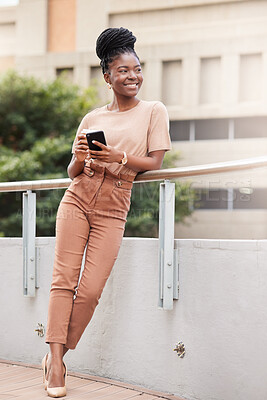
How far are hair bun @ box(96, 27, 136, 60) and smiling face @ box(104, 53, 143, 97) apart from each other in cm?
6

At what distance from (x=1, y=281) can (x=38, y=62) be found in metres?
24.8

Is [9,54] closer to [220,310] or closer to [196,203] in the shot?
[196,203]

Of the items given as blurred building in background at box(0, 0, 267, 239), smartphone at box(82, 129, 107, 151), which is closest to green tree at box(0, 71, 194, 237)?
blurred building in background at box(0, 0, 267, 239)

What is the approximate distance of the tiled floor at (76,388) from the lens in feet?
10.3

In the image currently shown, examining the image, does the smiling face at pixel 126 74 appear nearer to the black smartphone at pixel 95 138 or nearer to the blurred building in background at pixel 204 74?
the black smartphone at pixel 95 138

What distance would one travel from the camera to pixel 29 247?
3.94 m

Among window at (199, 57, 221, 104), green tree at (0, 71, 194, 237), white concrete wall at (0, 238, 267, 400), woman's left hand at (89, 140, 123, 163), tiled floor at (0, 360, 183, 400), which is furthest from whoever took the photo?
window at (199, 57, 221, 104)

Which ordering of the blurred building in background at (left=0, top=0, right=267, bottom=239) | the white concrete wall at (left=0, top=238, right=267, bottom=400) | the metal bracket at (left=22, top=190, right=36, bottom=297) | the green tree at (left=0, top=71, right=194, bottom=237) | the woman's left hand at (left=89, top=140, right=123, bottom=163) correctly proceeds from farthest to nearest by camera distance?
the blurred building in background at (left=0, top=0, right=267, bottom=239) → the green tree at (left=0, top=71, right=194, bottom=237) → the metal bracket at (left=22, top=190, right=36, bottom=297) → the woman's left hand at (left=89, top=140, right=123, bottom=163) → the white concrete wall at (left=0, top=238, right=267, bottom=400)

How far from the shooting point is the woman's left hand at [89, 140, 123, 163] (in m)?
3.02

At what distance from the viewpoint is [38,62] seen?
91.4 ft

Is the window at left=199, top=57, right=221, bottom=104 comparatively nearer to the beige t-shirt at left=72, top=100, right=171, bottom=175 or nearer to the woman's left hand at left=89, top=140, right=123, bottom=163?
the beige t-shirt at left=72, top=100, right=171, bottom=175

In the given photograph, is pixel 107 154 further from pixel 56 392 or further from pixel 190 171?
pixel 56 392

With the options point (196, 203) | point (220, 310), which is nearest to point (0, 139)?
point (196, 203)

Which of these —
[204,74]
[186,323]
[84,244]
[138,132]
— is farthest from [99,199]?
[204,74]
